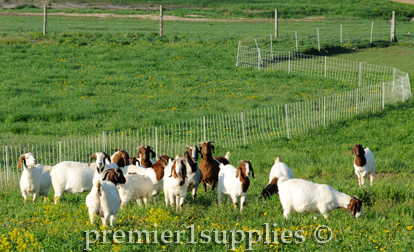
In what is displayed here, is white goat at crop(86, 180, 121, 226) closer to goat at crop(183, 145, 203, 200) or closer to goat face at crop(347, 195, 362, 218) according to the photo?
goat at crop(183, 145, 203, 200)

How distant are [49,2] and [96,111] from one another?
49.6 metres

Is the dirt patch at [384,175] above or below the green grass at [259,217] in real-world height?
below

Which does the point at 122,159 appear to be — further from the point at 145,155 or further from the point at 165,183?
the point at 165,183

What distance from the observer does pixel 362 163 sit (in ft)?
44.4

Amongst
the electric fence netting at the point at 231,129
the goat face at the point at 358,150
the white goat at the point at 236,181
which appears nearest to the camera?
the white goat at the point at 236,181

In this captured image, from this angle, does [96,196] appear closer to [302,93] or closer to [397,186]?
[397,186]

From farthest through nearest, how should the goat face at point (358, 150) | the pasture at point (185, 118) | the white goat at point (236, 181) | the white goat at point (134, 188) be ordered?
the goat face at point (358, 150) < the white goat at point (236, 181) < the white goat at point (134, 188) < the pasture at point (185, 118)

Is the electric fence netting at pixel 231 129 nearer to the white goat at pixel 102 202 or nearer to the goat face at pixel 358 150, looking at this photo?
the white goat at pixel 102 202

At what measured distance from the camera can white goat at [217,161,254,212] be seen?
36.3 feet

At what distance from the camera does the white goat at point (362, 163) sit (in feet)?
44.1

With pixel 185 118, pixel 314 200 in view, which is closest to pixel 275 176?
pixel 314 200

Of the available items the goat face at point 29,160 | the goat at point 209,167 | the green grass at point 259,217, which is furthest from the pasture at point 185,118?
the goat face at point 29,160

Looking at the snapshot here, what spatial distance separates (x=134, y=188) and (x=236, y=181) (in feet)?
7.51

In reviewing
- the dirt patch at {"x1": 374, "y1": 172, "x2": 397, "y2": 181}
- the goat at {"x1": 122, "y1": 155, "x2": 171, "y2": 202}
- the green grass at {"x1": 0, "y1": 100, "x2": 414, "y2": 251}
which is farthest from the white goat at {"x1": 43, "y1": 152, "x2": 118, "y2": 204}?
the dirt patch at {"x1": 374, "y1": 172, "x2": 397, "y2": 181}
